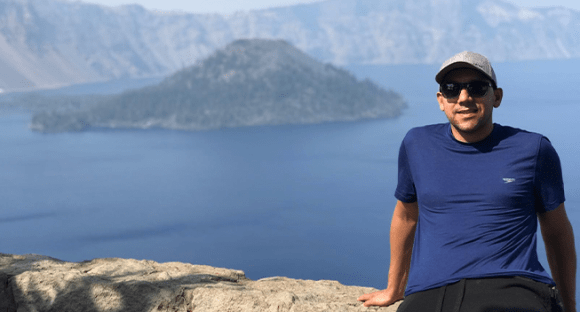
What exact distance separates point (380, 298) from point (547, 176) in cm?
148

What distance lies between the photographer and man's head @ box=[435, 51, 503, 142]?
304cm

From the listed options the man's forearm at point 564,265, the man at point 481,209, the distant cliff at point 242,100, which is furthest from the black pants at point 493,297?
the distant cliff at point 242,100

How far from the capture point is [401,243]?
3598 millimetres

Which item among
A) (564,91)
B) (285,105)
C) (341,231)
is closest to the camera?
(341,231)

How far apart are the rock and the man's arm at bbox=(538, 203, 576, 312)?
3.60 feet

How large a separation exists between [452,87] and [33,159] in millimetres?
122571

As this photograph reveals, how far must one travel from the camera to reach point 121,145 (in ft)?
414

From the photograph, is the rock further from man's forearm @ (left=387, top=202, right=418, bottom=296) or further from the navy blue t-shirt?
the navy blue t-shirt

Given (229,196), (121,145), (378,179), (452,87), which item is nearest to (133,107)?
(121,145)

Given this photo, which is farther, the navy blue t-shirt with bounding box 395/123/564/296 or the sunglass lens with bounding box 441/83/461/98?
the sunglass lens with bounding box 441/83/461/98

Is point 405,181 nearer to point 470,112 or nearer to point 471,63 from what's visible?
point 470,112

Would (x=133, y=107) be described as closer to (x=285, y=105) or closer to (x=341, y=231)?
(x=285, y=105)

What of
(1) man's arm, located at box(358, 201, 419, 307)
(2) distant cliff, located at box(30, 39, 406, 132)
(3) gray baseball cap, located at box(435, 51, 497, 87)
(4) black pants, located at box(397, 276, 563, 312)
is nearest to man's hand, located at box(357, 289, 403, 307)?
(1) man's arm, located at box(358, 201, 419, 307)

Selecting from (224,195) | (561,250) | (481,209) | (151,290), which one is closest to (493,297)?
(481,209)
